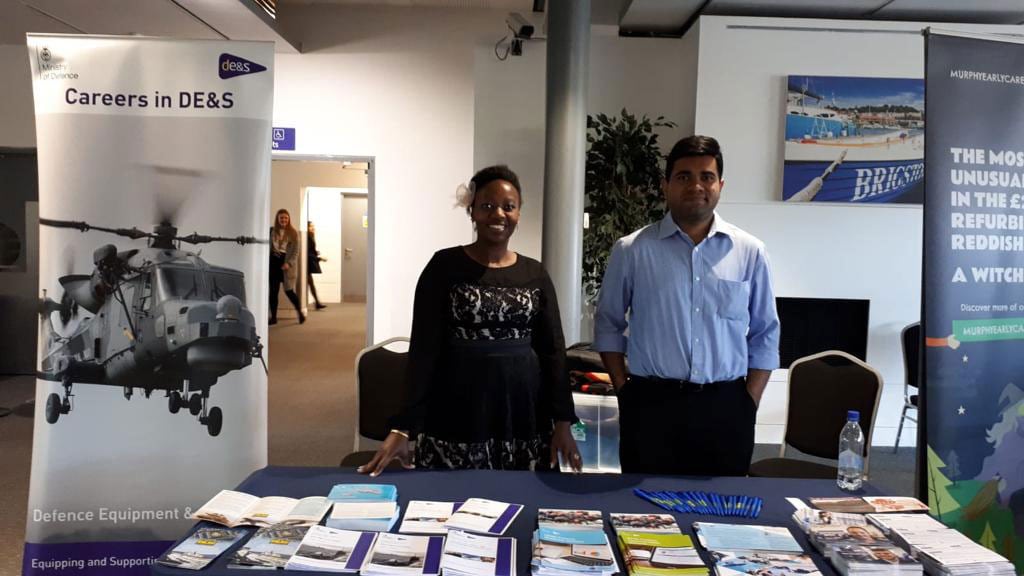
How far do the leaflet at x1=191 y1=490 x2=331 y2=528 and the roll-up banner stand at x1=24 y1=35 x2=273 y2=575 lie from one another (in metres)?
0.93

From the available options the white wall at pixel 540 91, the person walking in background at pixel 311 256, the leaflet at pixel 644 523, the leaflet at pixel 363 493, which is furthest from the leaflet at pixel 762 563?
the person walking in background at pixel 311 256

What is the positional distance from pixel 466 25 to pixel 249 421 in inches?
178

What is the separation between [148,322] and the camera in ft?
8.01

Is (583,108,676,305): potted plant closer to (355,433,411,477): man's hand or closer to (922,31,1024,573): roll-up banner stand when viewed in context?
(922,31,1024,573): roll-up banner stand

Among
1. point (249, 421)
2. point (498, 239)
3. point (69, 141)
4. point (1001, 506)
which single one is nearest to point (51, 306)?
point (69, 141)

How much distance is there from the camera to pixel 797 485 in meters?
1.91

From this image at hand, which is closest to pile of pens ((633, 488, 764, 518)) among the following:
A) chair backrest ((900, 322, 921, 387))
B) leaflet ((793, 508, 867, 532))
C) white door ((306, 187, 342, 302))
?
leaflet ((793, 508, 867, 532))

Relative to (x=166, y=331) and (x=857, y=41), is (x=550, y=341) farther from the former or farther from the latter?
(x=857, y=41)

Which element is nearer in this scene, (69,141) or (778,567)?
(778,567)

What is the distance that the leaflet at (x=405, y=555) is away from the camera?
1364 mm

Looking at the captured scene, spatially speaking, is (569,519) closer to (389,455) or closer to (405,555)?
(405,555)

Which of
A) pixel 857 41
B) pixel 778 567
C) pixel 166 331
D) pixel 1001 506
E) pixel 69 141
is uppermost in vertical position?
pixel 857 41

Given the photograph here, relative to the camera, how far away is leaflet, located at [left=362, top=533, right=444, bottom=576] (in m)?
1.36

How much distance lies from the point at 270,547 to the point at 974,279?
249 cm
